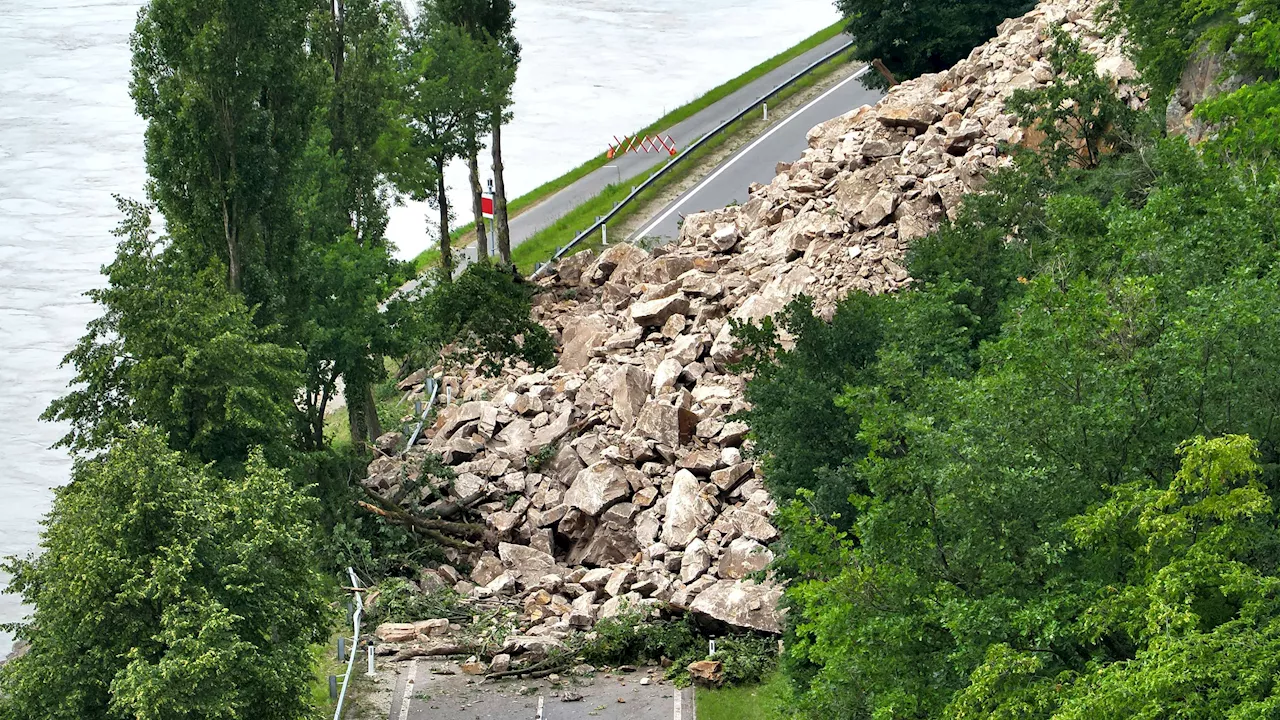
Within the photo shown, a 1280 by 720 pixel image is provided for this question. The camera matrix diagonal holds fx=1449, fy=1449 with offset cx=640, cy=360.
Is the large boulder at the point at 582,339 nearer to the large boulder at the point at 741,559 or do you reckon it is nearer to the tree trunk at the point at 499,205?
the tree trunk at the point at 499,205

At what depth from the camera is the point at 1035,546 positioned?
16578mm

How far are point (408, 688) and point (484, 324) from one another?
15.8m

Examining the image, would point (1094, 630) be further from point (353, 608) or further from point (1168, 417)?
point (353, 608)

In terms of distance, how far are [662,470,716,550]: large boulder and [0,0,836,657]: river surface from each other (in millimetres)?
19011

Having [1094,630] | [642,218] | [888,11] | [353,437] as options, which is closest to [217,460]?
[353,437]

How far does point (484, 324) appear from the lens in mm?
40281

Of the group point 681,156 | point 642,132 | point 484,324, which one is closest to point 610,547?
point 484,324

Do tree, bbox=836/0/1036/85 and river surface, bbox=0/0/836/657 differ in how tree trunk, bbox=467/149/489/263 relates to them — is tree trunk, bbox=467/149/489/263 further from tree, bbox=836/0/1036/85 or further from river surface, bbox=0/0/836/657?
tree, bbox=836/0/1036/85

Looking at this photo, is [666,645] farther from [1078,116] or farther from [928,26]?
[928,26]

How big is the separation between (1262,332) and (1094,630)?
429 cm

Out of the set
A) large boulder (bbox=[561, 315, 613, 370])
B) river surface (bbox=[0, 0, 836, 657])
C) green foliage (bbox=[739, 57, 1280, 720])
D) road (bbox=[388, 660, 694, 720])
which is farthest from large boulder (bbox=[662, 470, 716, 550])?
river surface (bbox=[0, 0, 836, 657])

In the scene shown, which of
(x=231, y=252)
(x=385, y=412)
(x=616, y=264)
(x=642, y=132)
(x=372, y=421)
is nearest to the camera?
(x=231, y=252)

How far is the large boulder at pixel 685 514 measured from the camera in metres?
29.5

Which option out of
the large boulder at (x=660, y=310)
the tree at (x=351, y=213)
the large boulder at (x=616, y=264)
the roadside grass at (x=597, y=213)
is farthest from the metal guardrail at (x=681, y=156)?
the large boulder at (x=660, y=310)
